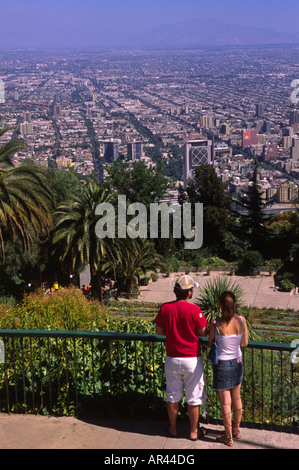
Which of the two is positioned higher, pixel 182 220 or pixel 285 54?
pixel 285 54

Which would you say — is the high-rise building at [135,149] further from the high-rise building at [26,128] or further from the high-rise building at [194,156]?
the high-rise building at [26,128]

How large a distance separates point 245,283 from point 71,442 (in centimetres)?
1862

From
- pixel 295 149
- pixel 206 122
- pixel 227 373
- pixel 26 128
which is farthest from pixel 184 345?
pixel 206 122

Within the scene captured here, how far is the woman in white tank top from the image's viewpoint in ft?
14.3

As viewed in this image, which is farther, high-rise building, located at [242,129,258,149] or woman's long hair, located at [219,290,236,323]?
high-rise building, located at [242,129,258,149]

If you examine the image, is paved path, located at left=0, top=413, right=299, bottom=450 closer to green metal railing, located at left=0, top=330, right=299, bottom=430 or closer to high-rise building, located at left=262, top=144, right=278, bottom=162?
green metal railing, located at left=0, top=330, right=299, bottom=430

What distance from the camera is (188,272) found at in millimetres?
24344

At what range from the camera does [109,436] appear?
463cm

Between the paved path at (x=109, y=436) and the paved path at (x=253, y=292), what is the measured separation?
15.5 meters

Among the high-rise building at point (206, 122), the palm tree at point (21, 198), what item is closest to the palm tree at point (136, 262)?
the palm tree at point (21, 198)

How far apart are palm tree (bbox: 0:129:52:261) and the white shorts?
1074 centimetres

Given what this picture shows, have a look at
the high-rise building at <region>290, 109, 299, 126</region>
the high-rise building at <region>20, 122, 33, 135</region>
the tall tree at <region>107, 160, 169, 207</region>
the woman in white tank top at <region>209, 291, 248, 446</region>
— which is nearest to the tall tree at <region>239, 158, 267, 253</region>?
the tall tree at <region>107, 160, 169, 207</region>
